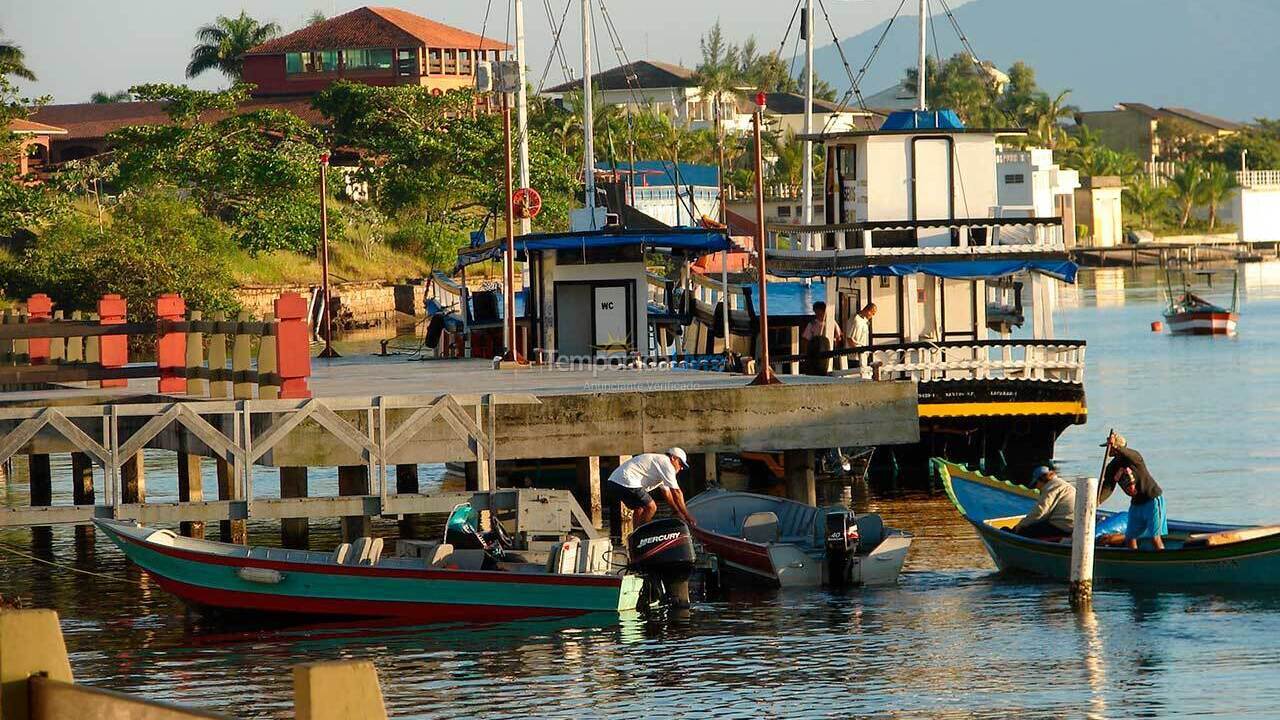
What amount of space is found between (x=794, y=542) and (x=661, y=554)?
4084 millimetres

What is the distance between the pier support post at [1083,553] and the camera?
21219 mm

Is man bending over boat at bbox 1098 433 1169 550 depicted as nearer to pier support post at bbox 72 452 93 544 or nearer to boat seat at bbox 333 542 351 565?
boat seat at bbox 333 542 351 565

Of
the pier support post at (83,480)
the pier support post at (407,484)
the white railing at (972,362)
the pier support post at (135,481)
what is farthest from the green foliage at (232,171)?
the pier support post at (407,484)

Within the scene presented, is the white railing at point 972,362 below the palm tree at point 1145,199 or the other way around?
below

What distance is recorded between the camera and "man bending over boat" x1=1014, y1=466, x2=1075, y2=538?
23266 millimetres

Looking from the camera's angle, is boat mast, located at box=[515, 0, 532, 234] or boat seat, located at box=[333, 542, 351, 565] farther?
boat mast, located at box=[515, 0, 532, 234]

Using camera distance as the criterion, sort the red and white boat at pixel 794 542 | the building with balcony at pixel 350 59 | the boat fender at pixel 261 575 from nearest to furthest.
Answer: the boat fender at pixel 261 575 < the red and white boat at pixel 794 542 < the building with balcony at pixel 350 59

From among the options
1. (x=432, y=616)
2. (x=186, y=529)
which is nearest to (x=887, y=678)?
(x=432, y=616)

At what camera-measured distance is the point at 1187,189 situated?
168625 mm

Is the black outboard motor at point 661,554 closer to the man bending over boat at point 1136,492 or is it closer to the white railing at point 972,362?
the man bending over boat at point 1136,492

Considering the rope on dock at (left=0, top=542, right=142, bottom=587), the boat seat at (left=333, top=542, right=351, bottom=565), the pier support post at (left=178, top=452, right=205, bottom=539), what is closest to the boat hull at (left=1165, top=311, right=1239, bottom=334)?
the rope on dock at (left=0, top=542, right=142, bottom=587)

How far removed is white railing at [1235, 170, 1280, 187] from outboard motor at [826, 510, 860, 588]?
6205 inches

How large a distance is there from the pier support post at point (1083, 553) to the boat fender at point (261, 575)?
9.33m

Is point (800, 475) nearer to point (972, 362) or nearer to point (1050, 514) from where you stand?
point (1050, 514)
